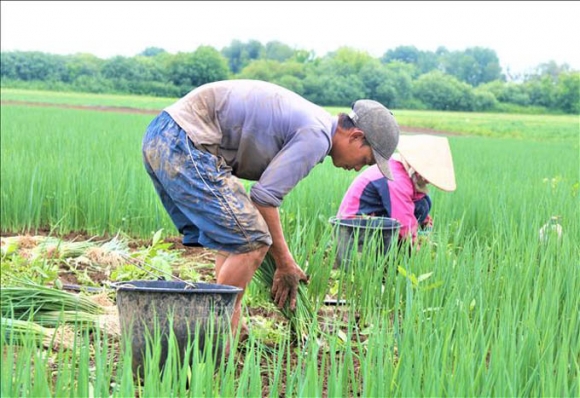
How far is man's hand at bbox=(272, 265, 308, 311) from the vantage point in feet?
9.62

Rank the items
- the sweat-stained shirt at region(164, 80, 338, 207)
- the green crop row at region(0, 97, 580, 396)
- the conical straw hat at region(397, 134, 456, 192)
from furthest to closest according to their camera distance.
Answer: the conical straw hat at region(397, 134, 456, 192)
the sweat-stained shirt at region(164, 80, 338, 207)
the green crop row at region(0, 97, 580, 396)

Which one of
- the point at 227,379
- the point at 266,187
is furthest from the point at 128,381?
the point at 266,187

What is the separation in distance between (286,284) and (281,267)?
0.08 metres

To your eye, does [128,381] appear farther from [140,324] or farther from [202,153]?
[202,153]

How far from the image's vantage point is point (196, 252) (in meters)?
4.76

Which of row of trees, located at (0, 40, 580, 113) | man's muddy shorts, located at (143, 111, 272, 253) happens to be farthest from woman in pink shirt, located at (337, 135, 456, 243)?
row of trees, located at (0, 40, 580, 113)

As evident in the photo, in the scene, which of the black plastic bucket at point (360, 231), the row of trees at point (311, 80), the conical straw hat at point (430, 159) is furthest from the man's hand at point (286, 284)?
the row of trees at point (311, 80)

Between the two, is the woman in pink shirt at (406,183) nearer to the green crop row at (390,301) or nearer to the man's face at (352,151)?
the green crop row at (390,301)

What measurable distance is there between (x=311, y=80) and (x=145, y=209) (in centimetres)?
3022

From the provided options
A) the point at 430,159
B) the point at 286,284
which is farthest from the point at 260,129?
the point at 430,159

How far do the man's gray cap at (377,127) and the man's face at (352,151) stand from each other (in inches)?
1.0

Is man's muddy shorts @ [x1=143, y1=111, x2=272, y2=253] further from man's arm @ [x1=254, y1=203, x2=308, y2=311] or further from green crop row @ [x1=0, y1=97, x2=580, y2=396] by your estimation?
green crop row @ [x1=0, y1=97, x2=580, y2=396]

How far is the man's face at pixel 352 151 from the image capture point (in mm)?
2924

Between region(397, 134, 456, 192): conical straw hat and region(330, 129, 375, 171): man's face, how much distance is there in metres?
0.95
